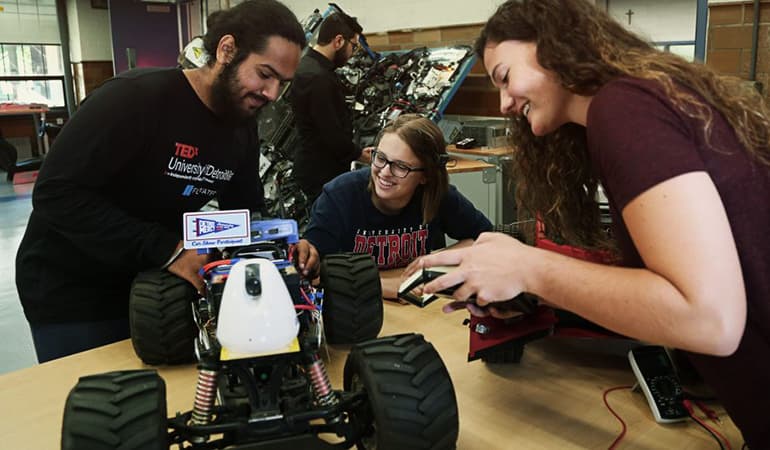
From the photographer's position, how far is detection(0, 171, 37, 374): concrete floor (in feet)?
11.3

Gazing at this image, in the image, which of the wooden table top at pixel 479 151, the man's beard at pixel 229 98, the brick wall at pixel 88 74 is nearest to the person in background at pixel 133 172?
the man's beard at pixel 229 98

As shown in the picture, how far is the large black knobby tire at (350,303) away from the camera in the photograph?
1483mm

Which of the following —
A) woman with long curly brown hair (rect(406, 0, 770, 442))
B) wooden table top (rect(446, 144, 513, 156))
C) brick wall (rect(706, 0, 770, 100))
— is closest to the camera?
woman with long curly brown hair (rect(406, 0, 770, 442))

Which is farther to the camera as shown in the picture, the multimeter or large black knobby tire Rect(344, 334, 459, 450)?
the multimeter

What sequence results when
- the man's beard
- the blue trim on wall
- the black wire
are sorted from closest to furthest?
the black wire → the man's beard → the blue trim on wall

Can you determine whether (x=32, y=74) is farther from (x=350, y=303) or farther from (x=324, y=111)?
(x=350, y=303)

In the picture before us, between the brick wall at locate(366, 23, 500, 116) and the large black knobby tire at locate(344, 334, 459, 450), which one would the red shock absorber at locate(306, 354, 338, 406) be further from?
the brick wall at locate(366, 23, 500, 116)

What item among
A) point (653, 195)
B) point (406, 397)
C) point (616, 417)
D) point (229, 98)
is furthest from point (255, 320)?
point (229, 98)

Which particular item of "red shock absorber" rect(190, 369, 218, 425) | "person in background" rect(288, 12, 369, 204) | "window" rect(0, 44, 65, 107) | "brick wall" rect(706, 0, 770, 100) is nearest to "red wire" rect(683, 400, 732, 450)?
"red shock absorber" rect(190, 369, 218, 425)

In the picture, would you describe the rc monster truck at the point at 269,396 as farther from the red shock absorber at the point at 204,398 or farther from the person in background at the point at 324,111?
the person in background at the point at 324,111

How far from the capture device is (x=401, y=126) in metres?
A: 2.06

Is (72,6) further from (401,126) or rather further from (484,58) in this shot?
(484,58)

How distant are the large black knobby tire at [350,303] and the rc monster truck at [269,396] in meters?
0.36

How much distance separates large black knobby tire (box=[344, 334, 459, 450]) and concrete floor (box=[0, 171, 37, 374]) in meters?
2.91
